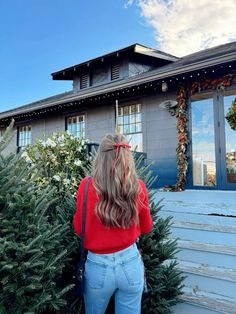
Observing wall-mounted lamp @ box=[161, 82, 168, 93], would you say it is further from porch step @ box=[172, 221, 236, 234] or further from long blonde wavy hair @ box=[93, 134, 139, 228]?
long blonde wavy hair @ box=[93, 134, 139, 228]

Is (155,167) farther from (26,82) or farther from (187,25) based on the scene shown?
(26,82)

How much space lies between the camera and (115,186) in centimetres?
167

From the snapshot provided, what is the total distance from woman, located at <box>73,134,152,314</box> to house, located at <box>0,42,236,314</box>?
1.44 m

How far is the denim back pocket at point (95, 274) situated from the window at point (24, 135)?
10.8 meters

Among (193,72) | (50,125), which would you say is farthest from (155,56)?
(50,125)

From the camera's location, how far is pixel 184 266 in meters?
3.19

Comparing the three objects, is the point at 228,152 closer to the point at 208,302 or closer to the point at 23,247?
the point at 208,302

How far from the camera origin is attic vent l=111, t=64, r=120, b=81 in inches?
408

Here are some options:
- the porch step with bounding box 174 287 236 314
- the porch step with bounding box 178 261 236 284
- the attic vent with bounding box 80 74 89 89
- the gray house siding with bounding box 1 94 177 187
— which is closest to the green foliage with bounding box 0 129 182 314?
the porch step with bounding box 174 287 236 314

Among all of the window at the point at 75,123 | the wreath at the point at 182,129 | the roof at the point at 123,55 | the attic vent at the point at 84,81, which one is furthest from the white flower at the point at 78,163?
the attic vent at the point at 84,81

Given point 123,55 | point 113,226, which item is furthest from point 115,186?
point 123,55

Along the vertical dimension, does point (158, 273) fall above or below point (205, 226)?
below

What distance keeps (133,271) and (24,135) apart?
445 inches

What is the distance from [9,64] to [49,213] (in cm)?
1803
